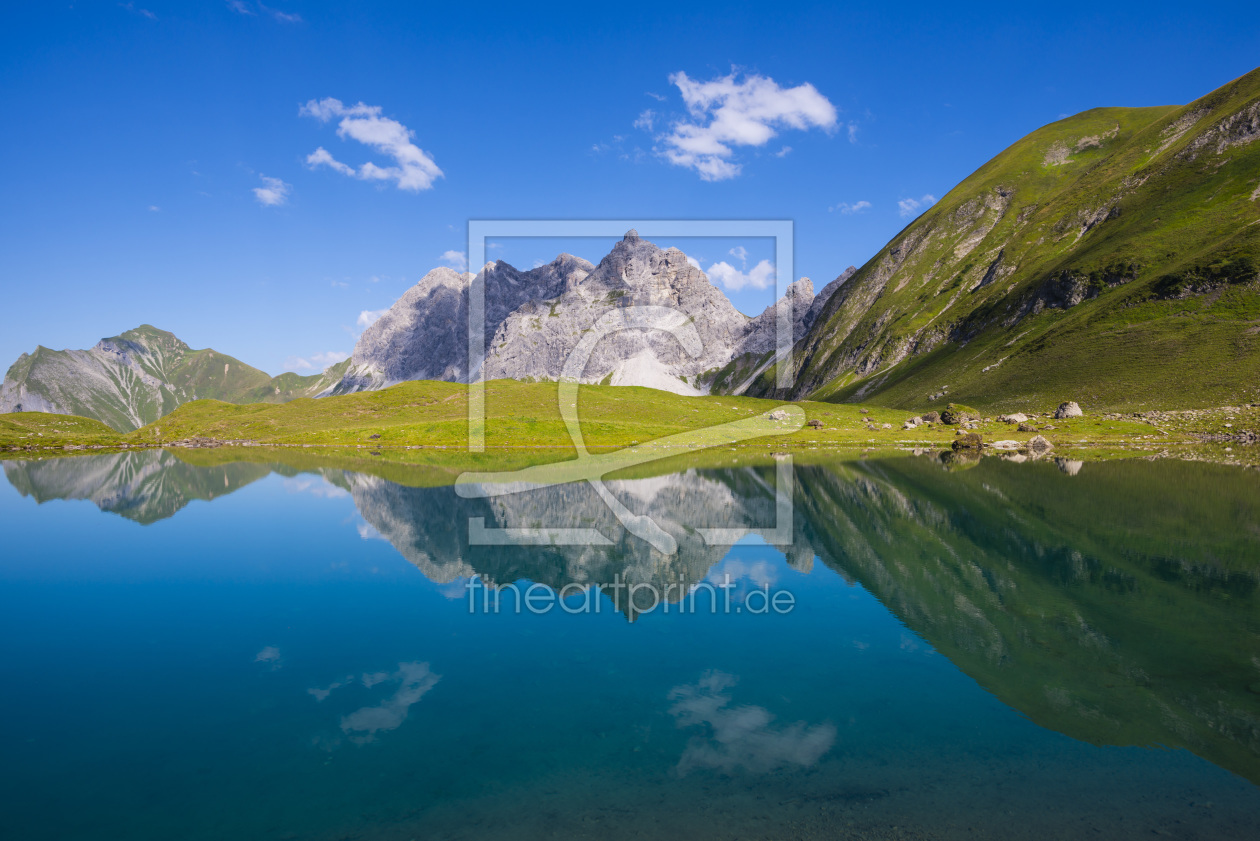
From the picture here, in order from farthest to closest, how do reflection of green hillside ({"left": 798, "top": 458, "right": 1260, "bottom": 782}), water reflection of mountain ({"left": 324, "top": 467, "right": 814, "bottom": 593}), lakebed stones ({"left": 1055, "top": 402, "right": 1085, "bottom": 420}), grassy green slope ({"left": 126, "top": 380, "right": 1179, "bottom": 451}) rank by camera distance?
lakebed stones ({"left": 1055, "top": 402, "right": 1085, "bottom": 420}) → grassy green slope ({"left": 126, "top": 380, "right": 1179, "bottom": 451}) → water reflection of mountain ({"left": 324, "top": 467, "right": 814, "bottom": 593}) → reflection of green hillside ({"left": 798, "top": 458, "right": 1260, "bottom": 782})

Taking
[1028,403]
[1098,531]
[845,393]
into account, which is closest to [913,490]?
[1098,531]

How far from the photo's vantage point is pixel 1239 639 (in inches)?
650

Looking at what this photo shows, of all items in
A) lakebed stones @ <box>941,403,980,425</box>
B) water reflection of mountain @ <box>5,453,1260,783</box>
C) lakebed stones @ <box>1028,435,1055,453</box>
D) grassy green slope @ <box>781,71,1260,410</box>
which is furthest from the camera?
lakebed stones @ <box>941,403,980,425</box>

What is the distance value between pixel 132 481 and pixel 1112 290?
17343 cm

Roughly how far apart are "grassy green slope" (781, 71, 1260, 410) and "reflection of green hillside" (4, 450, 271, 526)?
128266 mm

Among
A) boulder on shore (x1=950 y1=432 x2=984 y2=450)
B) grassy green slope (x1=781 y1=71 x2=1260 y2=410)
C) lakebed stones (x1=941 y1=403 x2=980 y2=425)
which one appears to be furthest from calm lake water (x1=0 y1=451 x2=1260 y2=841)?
grassy green slope (x1=781 y1=71 x2=1260 y2=410)

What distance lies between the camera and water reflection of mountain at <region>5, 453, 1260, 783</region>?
13.8 m

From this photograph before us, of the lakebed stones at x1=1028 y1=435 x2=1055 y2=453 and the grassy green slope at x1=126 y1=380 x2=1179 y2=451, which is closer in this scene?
the lakebed stones at x1=1028 y1=435 x2=1055 y2=453

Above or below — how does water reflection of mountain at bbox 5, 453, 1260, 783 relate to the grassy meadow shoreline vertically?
below

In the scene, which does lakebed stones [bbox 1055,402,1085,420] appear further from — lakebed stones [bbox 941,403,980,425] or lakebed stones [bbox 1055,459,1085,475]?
lakebed stones [bbox 1055,459,1085,475]

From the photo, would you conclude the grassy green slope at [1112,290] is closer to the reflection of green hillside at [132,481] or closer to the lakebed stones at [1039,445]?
the lakebed stones at [1039,445]

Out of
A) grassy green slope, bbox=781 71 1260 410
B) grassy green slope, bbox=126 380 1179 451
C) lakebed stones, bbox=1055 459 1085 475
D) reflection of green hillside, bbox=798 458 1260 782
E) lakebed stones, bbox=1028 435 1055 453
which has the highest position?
grassy green slope, bbox=781 71 1260 410

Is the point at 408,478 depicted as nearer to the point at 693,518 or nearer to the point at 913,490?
the point at 693,518

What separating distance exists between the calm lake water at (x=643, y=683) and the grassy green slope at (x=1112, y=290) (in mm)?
97500
